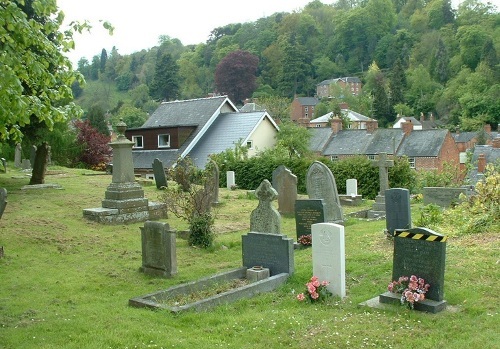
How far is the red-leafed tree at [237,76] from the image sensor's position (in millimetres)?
120062

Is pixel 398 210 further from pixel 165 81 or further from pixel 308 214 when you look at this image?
pixel 165 81

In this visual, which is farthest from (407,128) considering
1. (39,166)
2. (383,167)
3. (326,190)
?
(39,166)

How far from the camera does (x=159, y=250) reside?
37.1ft

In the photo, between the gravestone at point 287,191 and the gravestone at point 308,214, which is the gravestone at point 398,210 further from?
the gravestone at point 287,191

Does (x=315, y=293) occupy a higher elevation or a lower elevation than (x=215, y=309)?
higher

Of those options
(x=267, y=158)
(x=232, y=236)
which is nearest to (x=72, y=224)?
(x=232, y=236)

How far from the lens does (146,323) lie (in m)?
7.86

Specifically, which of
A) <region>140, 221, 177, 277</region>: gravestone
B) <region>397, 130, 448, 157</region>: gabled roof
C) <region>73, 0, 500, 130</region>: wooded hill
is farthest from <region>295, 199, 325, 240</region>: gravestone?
<region>73, 0, 500, 130</region>: wooded hill

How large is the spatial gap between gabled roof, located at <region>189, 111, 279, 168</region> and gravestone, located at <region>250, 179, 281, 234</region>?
2725 cm

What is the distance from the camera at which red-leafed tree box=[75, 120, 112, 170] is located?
4041 cm

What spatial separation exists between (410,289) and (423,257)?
54 cm

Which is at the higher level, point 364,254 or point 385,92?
point 385,92

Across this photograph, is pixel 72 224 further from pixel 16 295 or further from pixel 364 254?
pixel 364 254

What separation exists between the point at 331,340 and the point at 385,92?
337 ft
